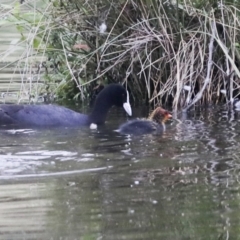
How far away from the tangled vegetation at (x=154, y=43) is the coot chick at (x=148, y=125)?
592 millimetres

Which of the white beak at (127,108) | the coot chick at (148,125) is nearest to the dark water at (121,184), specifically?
the coot chick at (148,125)

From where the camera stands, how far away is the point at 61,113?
11039 mm

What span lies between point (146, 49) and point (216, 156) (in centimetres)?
333

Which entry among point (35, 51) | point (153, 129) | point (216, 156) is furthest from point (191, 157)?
point (35, 51)

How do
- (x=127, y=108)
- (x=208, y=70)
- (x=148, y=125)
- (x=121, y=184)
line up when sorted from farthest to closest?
1. (x=127, y=108)
2. (x=208, y=70)
3. (x=148, y=125)
4. (x=121, y=184)

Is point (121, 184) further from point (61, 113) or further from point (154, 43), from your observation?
point (154, 43)

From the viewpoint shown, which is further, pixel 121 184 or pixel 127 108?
pixel 127 108

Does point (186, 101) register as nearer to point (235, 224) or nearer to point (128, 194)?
point (128, 194)

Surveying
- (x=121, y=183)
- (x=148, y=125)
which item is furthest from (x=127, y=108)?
(x=121, y=183)

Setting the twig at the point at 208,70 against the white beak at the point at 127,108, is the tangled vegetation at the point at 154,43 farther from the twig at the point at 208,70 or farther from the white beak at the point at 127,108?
the white beak at the point at 127,108

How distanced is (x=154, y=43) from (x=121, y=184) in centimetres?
463

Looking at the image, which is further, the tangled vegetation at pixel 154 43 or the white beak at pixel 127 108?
the white beak at pixel 127 108

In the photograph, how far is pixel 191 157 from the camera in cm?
822

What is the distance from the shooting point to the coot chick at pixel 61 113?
11.0 meters
